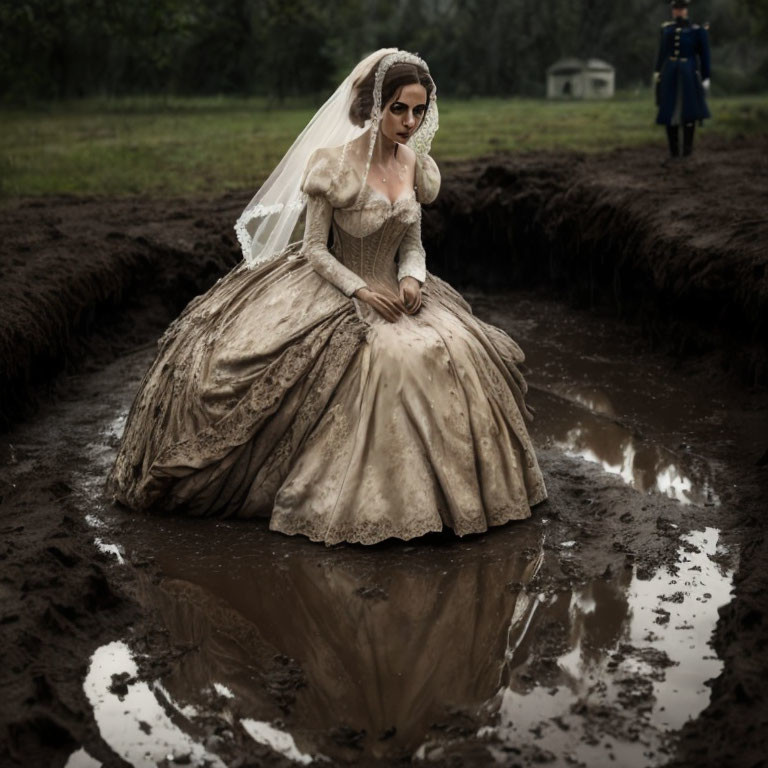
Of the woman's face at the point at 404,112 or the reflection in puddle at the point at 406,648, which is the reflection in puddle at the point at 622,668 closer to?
the reflection in puddle at the point at 406,648

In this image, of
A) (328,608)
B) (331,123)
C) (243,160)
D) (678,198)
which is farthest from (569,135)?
(328,608)

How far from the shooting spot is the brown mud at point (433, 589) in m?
3.54

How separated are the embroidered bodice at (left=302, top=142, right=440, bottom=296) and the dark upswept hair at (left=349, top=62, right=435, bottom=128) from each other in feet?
0.69

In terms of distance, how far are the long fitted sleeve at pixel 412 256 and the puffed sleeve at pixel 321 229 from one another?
0.24 metres

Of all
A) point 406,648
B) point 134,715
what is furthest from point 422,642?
point 134,715

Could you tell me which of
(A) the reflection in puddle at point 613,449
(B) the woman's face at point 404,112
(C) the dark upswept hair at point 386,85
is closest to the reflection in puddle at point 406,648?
(A) the reflection in puddle at point 613,449

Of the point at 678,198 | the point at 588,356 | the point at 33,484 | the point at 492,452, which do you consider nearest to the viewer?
the point at 492,452

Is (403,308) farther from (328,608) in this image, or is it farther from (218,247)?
(218,247)

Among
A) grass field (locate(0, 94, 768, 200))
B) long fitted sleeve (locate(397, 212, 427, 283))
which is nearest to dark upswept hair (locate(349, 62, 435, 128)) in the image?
long fitted sleeve (locate(397, 212, 427, 283))

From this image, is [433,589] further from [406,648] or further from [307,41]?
[307,41]

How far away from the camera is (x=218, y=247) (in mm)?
9344

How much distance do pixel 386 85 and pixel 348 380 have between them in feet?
4.25

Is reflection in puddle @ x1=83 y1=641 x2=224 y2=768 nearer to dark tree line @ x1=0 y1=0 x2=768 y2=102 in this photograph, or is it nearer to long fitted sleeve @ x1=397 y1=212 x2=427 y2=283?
long fitted sleeve @ x1=397 y1=212 x2=427 y2=283

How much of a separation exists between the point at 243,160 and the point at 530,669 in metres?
10.7
